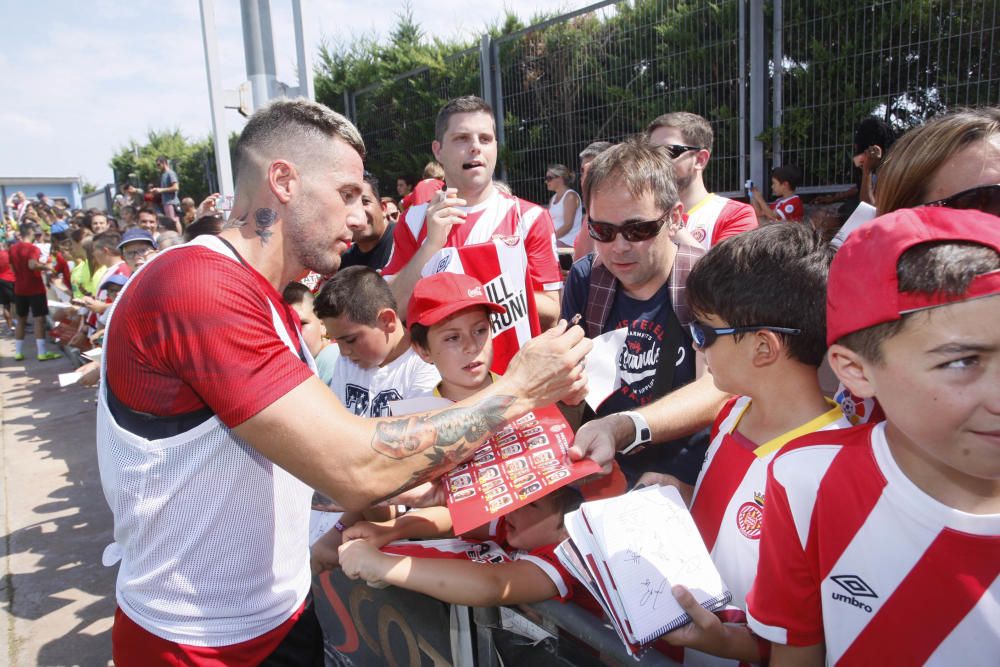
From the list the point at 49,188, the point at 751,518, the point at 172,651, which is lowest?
the point at 172,651

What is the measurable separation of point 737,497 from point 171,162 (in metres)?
31.2

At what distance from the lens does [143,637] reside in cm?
171

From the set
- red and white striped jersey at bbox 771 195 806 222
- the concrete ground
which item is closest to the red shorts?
the concrete ground

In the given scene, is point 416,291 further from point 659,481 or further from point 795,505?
point 795,505

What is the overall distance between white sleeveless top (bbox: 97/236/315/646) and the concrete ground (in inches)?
101

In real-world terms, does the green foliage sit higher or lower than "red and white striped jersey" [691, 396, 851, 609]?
higher

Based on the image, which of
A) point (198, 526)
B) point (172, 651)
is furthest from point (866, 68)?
point (172, 651)

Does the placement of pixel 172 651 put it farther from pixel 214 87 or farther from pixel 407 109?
pixel 407 109

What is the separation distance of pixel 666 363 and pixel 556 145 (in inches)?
269

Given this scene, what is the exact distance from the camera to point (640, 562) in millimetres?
1396

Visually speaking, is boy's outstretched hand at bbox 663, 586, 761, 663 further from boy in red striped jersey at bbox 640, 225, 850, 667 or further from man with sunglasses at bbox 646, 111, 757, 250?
man with sunglasses at bbox 646, 111, 757, 250

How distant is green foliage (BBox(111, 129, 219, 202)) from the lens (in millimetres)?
25812

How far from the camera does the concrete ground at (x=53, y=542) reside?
12.6 feet

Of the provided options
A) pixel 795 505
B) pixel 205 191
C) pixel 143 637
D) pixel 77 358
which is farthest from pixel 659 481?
pixel 205 191
